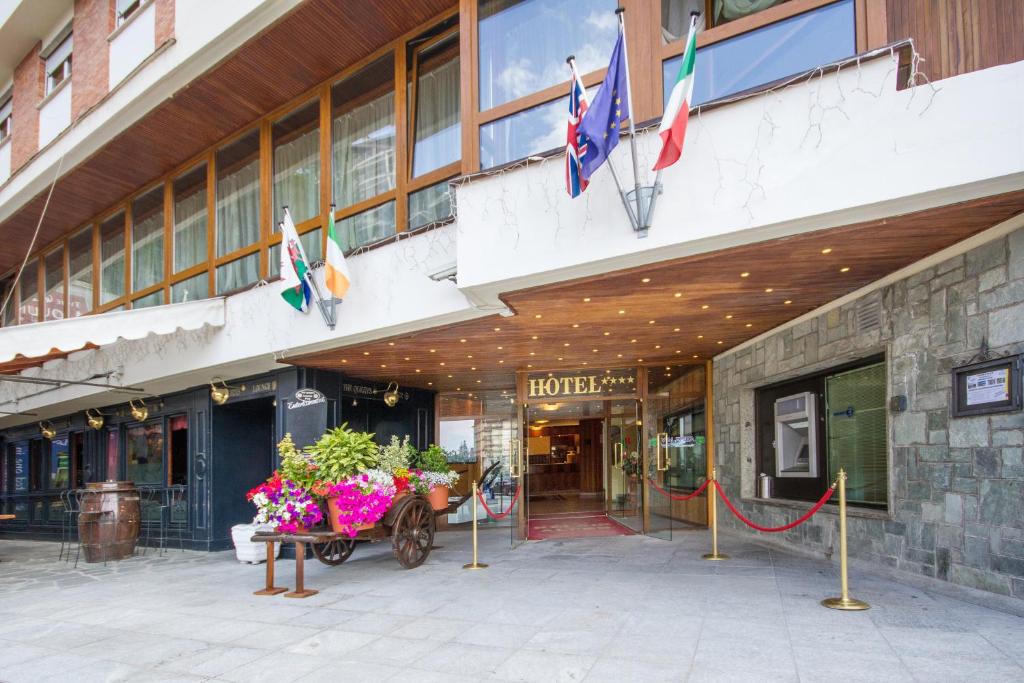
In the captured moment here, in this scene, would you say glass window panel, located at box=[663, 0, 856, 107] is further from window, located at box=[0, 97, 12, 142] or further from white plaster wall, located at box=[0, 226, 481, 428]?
window, located at box=[0, 97, 12, 142]

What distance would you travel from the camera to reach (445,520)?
12.2m

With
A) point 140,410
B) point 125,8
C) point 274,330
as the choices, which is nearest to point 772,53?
point 274,330

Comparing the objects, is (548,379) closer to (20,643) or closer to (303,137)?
(303,137)

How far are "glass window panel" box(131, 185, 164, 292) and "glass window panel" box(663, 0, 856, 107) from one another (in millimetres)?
10008

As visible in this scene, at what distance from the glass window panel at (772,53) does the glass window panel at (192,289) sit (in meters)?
8.27

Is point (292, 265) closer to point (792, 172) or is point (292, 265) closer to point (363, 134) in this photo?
point (363, 134)

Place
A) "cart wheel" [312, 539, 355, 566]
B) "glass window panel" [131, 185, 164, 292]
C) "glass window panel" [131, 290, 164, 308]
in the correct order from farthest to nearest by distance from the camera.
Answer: "glass window panel" [131, 185, 164, 292] → "glass window panel" [131, 290, 164, 308] → "cart wheel" [312, 539, 355, 566]

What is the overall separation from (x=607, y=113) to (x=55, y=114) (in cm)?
1177

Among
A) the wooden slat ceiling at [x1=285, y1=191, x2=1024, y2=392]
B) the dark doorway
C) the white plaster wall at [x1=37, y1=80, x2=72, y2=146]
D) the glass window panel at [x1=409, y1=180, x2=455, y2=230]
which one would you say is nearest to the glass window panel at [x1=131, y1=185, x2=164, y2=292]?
the white plaster wall at [x1=37, y1=80, x2=72, y2=146]

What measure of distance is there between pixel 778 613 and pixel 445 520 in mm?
7827

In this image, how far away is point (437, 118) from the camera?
832 cm

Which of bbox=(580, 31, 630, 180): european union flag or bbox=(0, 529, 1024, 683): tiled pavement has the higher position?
bbox=(580, 31, 630, 180): european union flag

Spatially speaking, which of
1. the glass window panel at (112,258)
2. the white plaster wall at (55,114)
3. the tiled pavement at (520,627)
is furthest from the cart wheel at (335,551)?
the white plaster wall at (55,114)

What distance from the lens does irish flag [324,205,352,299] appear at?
7.61m
